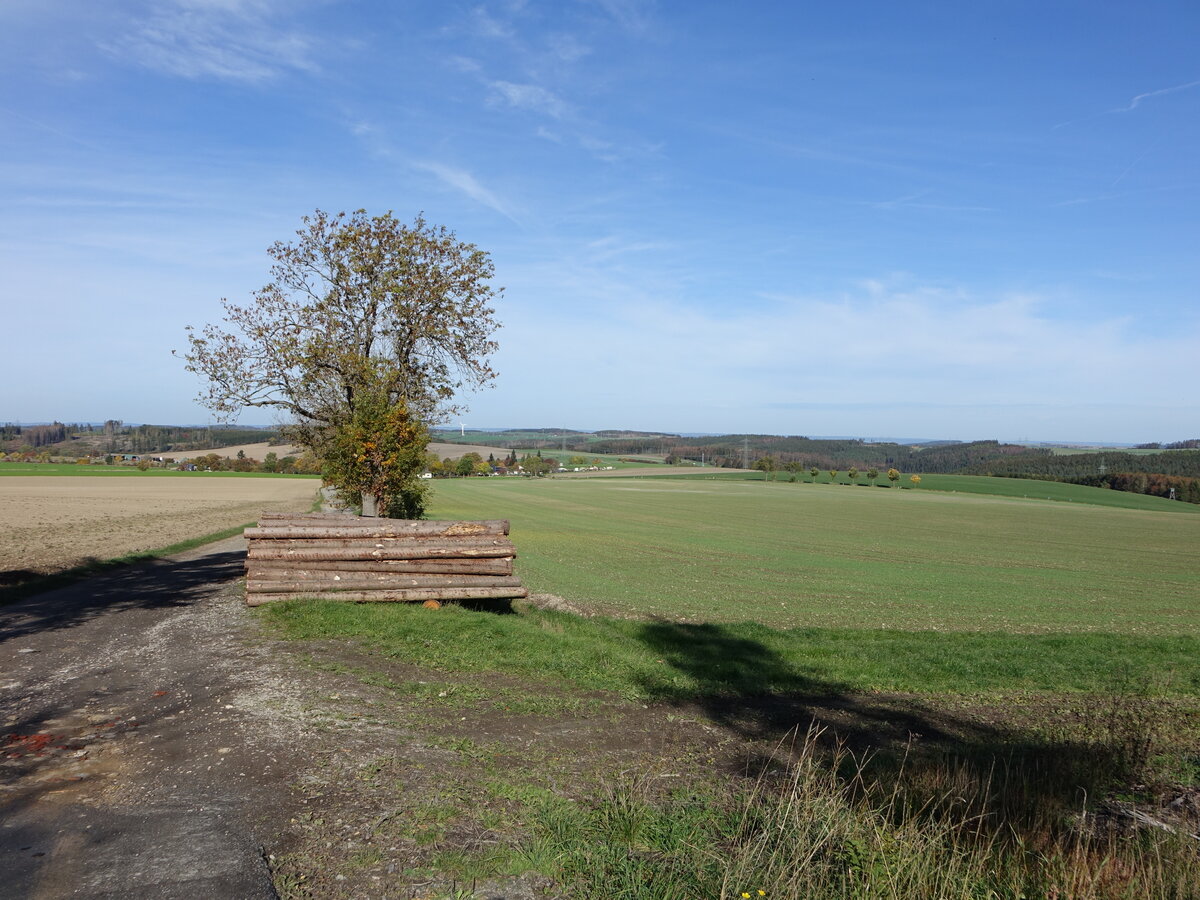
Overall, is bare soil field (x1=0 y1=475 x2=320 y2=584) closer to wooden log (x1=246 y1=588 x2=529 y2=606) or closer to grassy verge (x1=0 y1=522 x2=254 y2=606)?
grassy verge (x1=0 y1=522 x2=254 y2=606)

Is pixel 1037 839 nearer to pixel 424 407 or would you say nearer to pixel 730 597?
pixel 730 597

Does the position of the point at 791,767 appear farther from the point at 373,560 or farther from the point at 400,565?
the point at 373,560

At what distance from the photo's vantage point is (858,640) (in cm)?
1262

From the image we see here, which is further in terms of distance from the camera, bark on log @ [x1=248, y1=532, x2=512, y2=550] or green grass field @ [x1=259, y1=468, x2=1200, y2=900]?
bark on log @ [x1=248, y1=532, x2=512, y2=550]

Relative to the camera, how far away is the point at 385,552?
1200 centimetres

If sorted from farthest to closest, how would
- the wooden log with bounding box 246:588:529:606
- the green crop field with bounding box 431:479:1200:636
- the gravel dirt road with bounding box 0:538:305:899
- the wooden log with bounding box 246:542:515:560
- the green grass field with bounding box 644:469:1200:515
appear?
the green grass field with bounding box 644:469:1200:515
the green crop field with bounding box 431:479:1200:636
the wooden log with bounding box 246:542:515:560
the wooden log with bounding box 246:588:529:606
the gravel dirt road with bounding box 0:538:305:899

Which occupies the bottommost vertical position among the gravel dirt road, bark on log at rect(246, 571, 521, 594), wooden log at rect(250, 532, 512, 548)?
the gravel dirt road

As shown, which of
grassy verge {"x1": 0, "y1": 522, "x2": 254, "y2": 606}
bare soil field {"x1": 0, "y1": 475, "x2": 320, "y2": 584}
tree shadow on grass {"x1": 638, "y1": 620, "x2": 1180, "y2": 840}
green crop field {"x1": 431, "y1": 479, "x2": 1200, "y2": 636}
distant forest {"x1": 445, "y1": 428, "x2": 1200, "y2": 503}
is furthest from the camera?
distant forest {"x1": 445, "y1": 428, "x2": 1200, "y2": 503}

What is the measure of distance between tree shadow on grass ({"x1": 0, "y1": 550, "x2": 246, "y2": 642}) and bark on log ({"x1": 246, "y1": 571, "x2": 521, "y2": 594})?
1.87 meters

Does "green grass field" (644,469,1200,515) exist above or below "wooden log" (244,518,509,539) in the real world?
below

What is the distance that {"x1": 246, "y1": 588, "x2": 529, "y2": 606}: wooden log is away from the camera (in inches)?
460

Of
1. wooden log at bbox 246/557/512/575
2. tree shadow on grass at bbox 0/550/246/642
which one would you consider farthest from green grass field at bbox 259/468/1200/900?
tree shadow on grass at bbox 0/550/246/642

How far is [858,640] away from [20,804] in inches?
439

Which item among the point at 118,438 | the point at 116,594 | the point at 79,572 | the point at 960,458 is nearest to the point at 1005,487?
the point at 960,458
